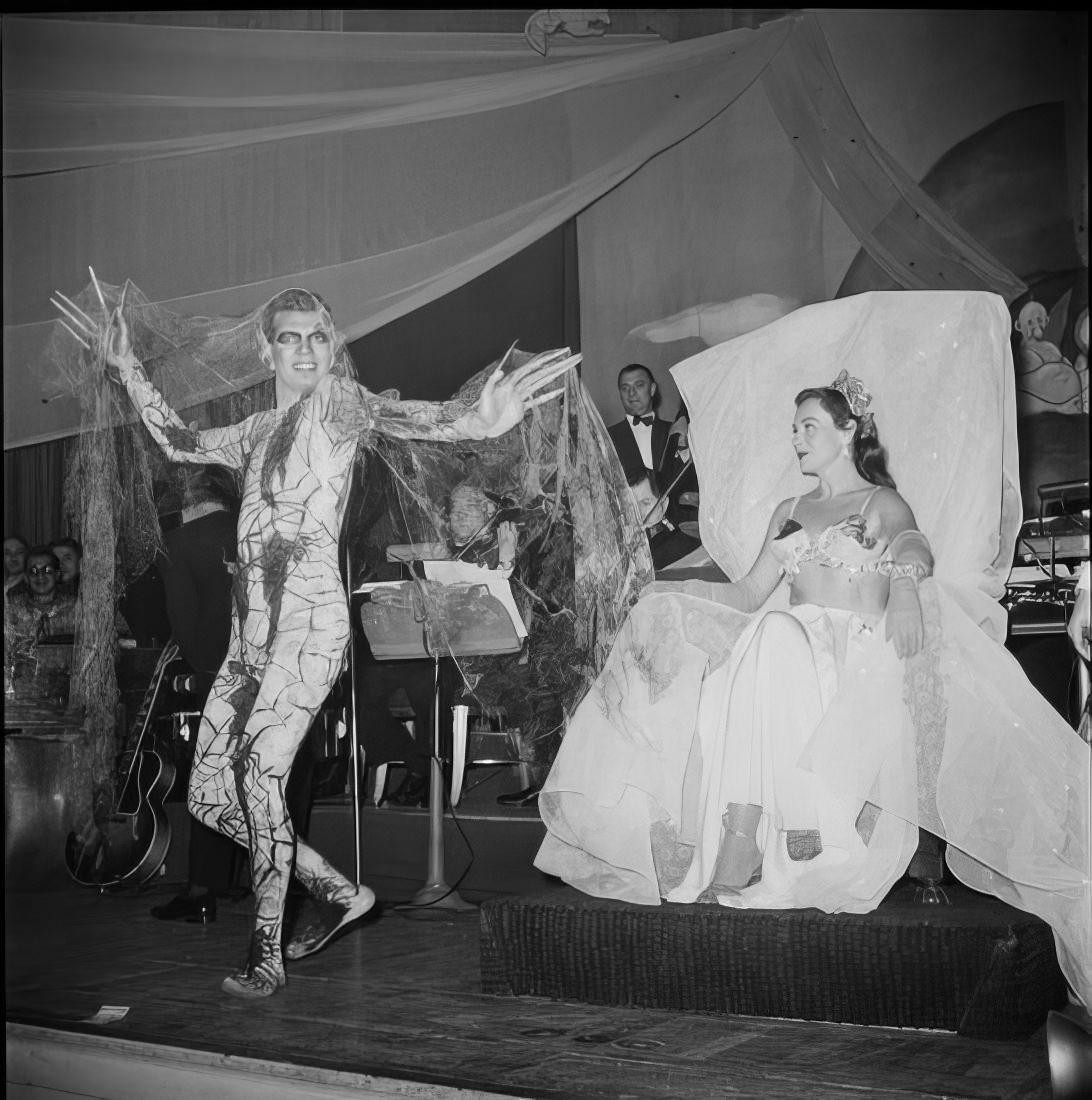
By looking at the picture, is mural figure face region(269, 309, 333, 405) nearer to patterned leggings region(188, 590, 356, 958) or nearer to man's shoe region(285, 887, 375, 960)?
patterned leggings region(188, 590, 356, 958)

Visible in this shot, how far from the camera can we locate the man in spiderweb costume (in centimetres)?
403

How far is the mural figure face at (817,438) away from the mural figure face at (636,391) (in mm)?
423

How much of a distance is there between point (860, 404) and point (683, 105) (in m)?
0.97

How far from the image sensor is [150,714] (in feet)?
14.3

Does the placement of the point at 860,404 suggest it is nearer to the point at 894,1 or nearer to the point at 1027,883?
the point at 894,1

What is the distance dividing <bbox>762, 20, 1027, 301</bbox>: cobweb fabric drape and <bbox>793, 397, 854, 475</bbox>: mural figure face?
40 cm

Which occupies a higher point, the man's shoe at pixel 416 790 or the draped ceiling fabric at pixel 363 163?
the draped ceiling fabric at pixel 363 163

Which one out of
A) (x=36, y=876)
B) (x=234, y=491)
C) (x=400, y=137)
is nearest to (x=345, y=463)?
(x=234, y=491)

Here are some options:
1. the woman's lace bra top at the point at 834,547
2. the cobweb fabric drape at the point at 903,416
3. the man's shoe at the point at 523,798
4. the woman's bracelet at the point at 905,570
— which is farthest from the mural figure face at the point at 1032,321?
the man's shoe at the point at 523,798

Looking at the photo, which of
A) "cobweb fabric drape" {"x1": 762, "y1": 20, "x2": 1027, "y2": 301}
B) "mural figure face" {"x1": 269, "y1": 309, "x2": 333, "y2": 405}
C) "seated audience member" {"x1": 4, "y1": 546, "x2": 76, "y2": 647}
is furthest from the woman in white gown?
"seated audience member" {"x1": 4, "y1": 546, "x2": 76, "y2": 647}

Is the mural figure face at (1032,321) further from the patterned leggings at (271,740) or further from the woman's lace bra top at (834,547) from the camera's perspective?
the patterned leggings at (271,740)

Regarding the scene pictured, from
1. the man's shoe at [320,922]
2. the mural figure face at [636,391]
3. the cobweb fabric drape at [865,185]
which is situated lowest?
the man's shoe at [320,922]

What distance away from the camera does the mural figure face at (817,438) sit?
12.1 feet

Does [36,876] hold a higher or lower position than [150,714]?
lower
